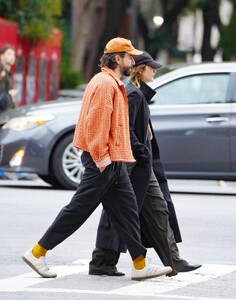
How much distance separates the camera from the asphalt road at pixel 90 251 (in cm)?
822

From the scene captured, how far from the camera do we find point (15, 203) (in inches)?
525

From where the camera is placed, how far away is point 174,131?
14.9 meters

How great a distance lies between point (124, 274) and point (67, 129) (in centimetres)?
611

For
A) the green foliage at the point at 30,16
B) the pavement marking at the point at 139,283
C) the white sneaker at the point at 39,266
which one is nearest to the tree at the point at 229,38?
the green foliage at the point at 30,16

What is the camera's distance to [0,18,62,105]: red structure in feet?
76.2

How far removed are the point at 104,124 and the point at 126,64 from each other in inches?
18.7

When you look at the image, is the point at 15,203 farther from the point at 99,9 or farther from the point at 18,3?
the point at 99,9

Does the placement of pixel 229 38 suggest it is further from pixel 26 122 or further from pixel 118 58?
pixel 118 58

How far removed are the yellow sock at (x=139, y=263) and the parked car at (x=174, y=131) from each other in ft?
20.3

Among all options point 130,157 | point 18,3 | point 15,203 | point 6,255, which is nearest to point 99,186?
point 130,157

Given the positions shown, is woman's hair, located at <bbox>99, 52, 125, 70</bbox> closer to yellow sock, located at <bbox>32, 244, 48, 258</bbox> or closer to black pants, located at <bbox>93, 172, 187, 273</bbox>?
black pants, located at <bbox>93, 172, 187, 273</bbox>

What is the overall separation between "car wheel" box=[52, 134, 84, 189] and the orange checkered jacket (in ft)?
21.5

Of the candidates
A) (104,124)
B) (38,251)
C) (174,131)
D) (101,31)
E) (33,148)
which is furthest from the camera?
(101,31)

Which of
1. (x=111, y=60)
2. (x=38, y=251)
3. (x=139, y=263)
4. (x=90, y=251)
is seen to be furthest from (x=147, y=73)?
(x=90, y=251)
